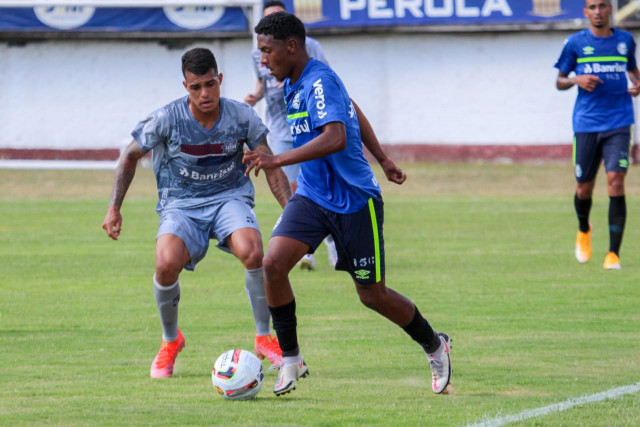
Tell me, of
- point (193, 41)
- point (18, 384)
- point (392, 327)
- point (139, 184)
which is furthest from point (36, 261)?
point (193, 41)

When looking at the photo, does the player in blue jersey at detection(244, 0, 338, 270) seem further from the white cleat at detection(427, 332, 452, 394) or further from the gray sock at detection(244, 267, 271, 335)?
the white cleat at detection(427, 332, 452, 394)

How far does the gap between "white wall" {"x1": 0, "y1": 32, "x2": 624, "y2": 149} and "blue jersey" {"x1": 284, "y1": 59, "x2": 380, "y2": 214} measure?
71.5 ft

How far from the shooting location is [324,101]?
19.9 feet

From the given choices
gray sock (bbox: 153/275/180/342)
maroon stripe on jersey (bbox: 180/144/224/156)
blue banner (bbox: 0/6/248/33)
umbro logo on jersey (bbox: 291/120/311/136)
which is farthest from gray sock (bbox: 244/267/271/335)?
blue banner (bbox: 0/6/248/33)

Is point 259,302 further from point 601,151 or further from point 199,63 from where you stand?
point 601,151

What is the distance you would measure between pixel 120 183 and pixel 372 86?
21.5 meters

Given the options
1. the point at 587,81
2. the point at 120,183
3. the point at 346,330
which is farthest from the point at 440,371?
the point at 587,81

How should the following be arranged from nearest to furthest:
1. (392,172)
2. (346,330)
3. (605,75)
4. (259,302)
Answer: (392,172), (259,302), (346,330), (605,75)

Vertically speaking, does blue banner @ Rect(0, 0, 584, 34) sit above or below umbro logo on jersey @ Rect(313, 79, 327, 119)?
below

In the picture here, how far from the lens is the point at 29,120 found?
29.3 m

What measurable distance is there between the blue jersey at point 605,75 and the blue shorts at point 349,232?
5.88 metres

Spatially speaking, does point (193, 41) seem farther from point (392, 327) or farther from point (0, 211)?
point (392, 327)

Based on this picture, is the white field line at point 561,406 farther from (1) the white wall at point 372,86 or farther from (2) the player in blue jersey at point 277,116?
(1) the white wall at point 372,86

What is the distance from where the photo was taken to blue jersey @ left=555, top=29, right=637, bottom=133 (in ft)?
38.0
